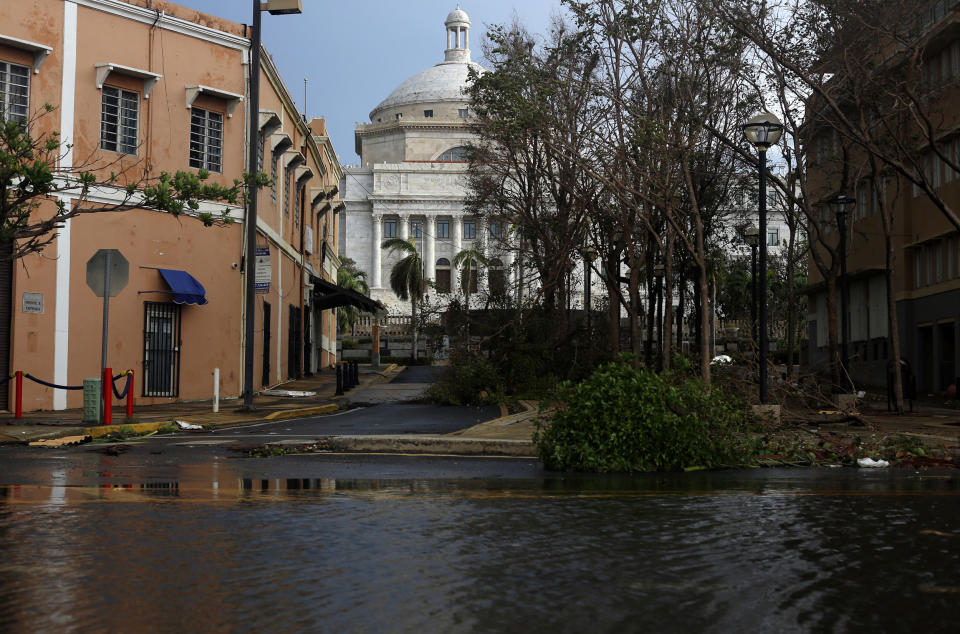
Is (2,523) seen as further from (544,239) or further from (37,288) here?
(544,239)

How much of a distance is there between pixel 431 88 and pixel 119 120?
292ft

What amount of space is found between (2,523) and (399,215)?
94.2m

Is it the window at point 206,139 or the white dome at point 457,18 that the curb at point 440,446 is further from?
the white dome at point 457,18

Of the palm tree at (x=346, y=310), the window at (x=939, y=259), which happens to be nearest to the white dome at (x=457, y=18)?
the palm tree at (x=346, y=310)

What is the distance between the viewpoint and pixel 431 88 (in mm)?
111000

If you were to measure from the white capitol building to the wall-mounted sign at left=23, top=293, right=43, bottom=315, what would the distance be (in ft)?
225

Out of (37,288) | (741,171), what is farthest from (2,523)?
(741,171)

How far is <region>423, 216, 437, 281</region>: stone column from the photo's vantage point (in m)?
101

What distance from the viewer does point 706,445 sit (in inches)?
443

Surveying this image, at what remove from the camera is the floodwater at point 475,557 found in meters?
4.25

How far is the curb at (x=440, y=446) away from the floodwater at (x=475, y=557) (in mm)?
3486

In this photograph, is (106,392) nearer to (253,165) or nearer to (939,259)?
(253,165)

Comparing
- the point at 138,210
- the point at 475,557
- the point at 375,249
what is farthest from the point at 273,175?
the point at 375,249

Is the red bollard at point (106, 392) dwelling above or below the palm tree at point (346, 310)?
below
